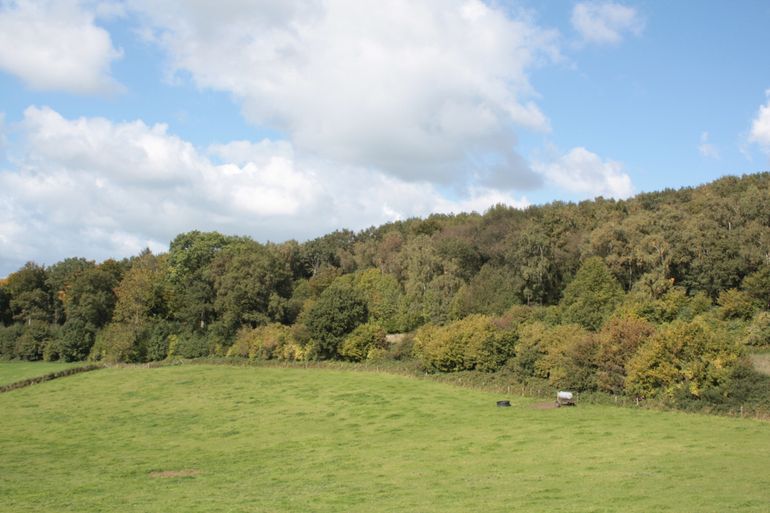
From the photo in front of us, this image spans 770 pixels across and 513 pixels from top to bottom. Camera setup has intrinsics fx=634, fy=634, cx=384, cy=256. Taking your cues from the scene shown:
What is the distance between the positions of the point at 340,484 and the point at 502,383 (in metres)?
33.7

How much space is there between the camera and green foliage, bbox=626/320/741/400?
152ft

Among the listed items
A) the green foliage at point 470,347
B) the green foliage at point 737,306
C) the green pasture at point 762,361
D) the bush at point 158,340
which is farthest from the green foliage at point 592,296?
the bush at point 158,340

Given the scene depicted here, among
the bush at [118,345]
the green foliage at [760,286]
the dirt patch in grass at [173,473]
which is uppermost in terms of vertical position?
the green foliage at [760,286]

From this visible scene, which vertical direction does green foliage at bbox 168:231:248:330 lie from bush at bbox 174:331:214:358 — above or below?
above

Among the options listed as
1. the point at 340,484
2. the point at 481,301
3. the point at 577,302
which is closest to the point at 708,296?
the point at 577,302

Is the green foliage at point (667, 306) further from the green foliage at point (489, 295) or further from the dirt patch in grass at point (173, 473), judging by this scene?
the dirt patch in grass at point (173, 473)

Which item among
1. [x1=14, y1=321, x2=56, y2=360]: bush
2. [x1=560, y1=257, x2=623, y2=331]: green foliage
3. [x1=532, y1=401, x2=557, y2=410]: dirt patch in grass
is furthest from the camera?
[x1=14, y1=321, x2=56, y2=360]: bush

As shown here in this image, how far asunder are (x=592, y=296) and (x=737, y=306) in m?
14.6

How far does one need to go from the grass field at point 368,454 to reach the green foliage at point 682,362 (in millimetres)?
3021

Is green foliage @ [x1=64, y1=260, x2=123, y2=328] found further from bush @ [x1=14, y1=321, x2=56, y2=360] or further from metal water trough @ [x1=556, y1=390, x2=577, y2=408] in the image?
metal water trough @ [x1=556, y1=390, x2=577, y2=408]

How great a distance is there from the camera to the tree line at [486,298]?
5406cm

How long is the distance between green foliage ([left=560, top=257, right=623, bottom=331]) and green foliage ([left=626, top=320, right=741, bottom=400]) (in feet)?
61.4

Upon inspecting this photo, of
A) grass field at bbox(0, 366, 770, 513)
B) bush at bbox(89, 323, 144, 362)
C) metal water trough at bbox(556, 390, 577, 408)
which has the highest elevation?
bush at bbox(89, 323, 144, 362)

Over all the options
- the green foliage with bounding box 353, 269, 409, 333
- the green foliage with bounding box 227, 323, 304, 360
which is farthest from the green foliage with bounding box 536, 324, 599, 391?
the green foliage with bounding box 227, 323, 304, 360
